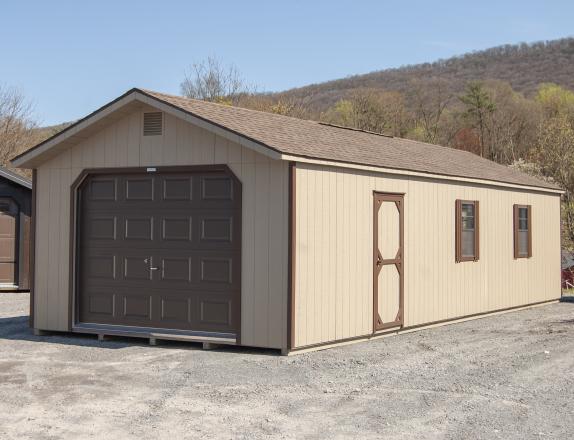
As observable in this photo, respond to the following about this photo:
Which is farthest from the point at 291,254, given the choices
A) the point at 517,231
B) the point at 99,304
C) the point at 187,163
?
the point at 517,231

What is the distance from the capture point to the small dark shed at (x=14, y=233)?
19.9m

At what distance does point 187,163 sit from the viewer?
11695mm

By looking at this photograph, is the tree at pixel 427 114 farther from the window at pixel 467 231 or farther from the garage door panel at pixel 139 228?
the garage door panel at pixel 139 228

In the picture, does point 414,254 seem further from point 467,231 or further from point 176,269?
point 176,269

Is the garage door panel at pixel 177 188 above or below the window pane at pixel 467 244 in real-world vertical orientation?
above

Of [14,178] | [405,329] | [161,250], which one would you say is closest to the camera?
[161,250]

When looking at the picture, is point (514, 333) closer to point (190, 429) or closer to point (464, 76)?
point (190, 429)

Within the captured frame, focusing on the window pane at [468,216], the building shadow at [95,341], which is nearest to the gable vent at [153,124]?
the building shadow at [95,341]

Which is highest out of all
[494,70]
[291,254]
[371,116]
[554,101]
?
[494,70]

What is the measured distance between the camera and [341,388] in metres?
8.61

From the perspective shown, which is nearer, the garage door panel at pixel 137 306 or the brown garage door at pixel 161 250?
the brown garage door at pixel 161 250

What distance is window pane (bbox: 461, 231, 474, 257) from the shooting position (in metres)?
15.1

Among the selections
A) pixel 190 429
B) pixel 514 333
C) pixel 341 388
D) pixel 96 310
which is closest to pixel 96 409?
pixel 190 429

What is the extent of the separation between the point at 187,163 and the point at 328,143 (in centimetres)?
223
